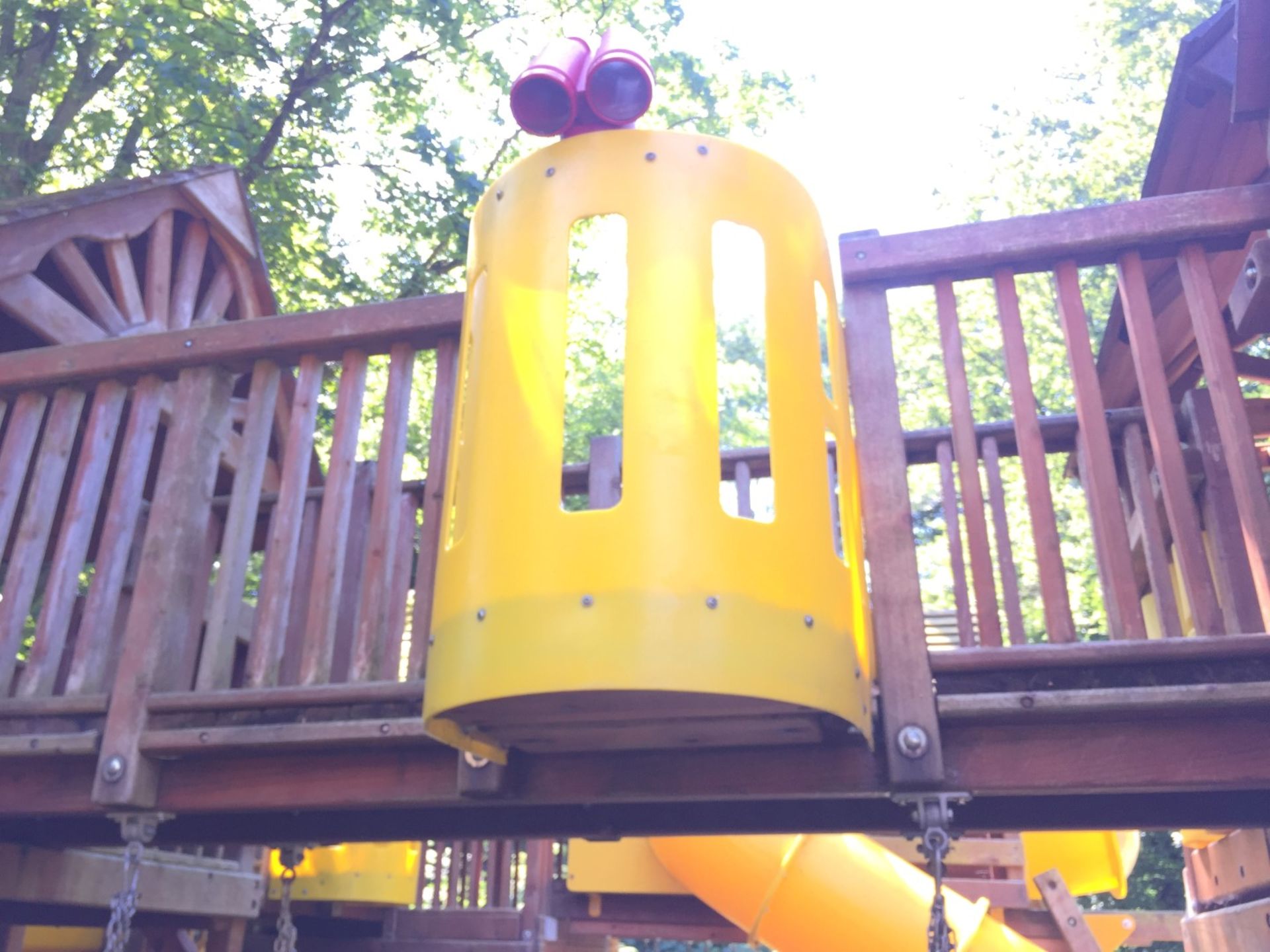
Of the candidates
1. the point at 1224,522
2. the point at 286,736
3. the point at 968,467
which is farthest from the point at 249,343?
the point at 1224,522

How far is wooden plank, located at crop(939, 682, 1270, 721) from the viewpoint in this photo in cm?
249

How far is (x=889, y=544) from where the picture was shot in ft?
9.20

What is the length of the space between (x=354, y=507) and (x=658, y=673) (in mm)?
3267

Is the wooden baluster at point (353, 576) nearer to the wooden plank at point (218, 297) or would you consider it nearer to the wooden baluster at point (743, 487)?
the wooden baluster at point (743, 487)

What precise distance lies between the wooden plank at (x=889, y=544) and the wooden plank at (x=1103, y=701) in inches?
3.9

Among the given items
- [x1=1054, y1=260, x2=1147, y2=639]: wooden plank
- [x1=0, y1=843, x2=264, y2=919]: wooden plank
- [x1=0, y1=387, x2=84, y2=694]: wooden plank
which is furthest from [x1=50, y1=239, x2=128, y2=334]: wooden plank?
[x1=1054, y1=260, x2=1147, y2=639]: wooden plank

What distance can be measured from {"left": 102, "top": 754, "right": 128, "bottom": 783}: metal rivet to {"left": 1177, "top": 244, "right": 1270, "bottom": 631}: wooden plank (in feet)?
9.65

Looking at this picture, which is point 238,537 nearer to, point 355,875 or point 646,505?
point 646,505

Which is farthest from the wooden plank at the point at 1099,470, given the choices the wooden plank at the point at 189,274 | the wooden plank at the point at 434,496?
the wooden plank at the point at 189,274

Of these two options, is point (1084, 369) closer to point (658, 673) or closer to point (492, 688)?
point (658, 673)

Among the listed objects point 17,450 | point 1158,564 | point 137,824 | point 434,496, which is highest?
point 17,450

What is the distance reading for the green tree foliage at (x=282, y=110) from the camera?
33.6 feet

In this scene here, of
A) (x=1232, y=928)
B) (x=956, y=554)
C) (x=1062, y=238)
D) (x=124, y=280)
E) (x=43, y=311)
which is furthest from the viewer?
(x=124, y=280)

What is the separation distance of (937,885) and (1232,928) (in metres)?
2.74
